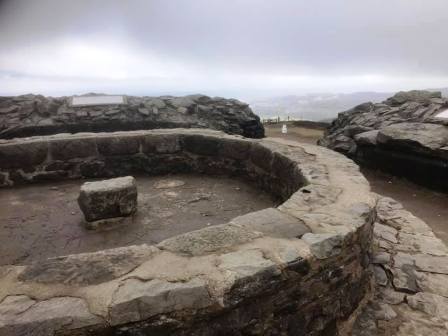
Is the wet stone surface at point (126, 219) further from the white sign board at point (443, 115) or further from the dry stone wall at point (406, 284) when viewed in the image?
the white sign board at point (443, 115)

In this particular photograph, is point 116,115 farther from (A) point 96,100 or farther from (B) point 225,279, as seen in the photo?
(B) point 225,279

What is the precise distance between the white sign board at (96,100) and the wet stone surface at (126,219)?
455cm

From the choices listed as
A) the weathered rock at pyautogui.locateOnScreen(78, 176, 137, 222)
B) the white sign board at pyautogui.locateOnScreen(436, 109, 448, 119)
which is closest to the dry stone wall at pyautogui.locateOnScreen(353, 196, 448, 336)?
the weathered rock at pyautogui.locateOnScreen(78, 176, 137, 222)

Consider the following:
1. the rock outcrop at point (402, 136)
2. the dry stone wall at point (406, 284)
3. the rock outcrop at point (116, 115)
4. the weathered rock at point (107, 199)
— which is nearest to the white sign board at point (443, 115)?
the rock outcrop at point (402, 136)

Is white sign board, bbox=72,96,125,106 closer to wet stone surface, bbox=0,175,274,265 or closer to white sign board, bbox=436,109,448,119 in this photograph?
wet stone surface, bbox=0,175,274,265

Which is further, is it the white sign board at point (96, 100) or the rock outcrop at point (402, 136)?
the white sign board at point (96, 100)

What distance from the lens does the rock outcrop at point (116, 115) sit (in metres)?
8.48

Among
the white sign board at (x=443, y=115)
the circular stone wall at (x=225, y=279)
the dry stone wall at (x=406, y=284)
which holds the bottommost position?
the dry stone wall at (x=406, y=284)

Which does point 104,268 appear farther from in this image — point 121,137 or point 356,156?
point 356,156

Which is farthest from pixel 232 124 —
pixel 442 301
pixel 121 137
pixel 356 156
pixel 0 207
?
pixel 442 301

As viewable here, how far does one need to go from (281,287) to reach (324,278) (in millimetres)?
402

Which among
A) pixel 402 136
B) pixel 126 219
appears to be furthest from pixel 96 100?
pixel 402 136

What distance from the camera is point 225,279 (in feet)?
6.57

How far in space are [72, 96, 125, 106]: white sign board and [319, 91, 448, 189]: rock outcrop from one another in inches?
210
